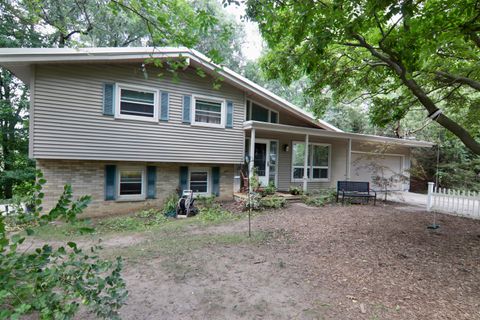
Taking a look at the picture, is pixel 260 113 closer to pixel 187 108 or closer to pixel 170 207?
pixel 187 108

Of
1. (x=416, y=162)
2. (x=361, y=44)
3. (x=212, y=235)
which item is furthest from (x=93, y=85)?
(x=416, y=162)

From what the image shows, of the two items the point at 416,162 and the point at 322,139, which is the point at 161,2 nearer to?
the point at 322,139

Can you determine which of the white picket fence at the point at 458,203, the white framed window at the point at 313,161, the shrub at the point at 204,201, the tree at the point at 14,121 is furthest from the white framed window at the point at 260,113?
the tree at the point at 14,121

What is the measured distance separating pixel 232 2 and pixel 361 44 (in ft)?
10.5

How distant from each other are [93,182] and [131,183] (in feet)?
3.73

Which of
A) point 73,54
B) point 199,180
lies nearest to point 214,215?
point 199,180

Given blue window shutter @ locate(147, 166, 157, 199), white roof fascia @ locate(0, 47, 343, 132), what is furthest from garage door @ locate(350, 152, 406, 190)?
blue window shutter @ locate(147, 166, 157, 199)

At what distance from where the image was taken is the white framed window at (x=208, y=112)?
916cm

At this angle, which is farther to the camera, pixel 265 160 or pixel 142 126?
pixel 265 160

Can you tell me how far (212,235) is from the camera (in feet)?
18.7

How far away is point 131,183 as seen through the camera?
27.8ft

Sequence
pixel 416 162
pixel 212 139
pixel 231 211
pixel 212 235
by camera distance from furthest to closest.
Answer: pixel 416 162 < pixel 212 139 < pixel 231 211 < pixel 212 235

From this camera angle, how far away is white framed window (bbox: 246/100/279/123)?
10594 millimetres

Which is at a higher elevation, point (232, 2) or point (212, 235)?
point (232, 2)
